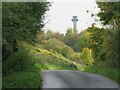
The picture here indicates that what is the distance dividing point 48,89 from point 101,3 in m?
18.1

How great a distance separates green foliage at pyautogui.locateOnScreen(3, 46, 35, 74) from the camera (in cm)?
2537

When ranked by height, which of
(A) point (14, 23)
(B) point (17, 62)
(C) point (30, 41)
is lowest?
(B) point (17, 62)

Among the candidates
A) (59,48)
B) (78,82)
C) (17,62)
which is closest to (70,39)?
(59,48)

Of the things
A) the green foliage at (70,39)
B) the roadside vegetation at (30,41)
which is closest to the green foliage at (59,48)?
the green foliage at (70,39)

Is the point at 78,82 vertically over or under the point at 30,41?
under

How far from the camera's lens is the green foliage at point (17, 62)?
2537 cm

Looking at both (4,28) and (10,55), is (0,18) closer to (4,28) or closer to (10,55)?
(4,28)

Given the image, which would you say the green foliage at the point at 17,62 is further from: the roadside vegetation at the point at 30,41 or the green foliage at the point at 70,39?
the green foliage at the point at 70,39

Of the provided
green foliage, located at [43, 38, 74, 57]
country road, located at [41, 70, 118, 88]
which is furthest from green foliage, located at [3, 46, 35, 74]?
green foliage, located at [43, 38, 74, 57]

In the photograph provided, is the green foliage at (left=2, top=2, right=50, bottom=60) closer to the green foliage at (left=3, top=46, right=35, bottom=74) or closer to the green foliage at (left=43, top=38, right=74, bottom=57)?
the green foliage at (left=3, top=46, right=35, bottom=74)

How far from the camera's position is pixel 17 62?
27094 mm

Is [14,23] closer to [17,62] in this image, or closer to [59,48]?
[17,62]

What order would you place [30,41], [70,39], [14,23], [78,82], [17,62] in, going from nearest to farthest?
[14,23] < [78,82] < [17,62] < [30,41] < [70,39]

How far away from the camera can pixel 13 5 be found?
2034cm
